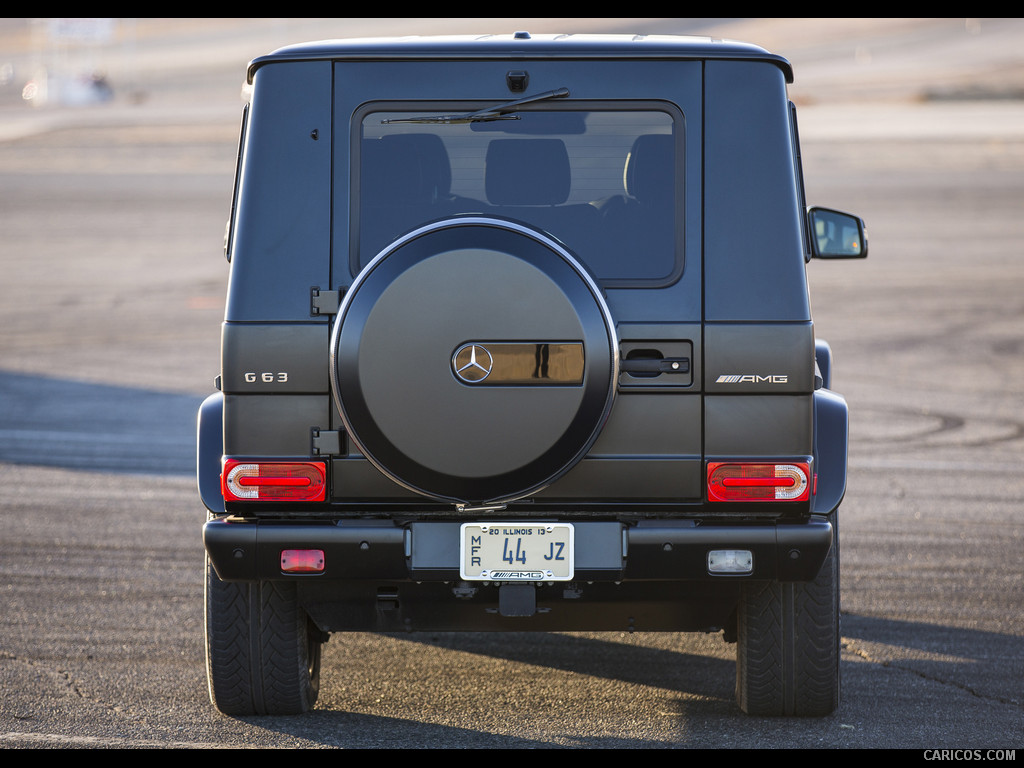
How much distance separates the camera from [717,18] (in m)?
103

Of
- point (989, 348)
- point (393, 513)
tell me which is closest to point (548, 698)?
point (393, 513)

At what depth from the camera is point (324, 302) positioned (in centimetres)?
403

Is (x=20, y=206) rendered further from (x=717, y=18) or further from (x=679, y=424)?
(x=717, y=18)

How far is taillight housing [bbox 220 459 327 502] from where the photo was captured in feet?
13.5

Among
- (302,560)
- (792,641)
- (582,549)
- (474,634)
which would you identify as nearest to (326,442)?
(302,560)

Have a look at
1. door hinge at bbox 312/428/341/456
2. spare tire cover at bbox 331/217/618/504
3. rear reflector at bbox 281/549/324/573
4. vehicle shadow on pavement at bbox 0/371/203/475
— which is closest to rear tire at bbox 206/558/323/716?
rear reflector at bbox 281/549/324/573

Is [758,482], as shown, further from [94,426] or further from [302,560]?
[94,426]

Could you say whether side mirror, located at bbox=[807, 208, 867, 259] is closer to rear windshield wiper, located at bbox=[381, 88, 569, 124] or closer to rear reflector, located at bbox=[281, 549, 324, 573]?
rear windshield wiper, located at bbox=[381, 88, 569, 124]

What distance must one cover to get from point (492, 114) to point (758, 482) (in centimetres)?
146

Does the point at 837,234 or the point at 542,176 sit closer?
the point at 542,176

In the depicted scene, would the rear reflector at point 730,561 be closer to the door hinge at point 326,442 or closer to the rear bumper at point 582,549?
the rear bumper at point 582,549

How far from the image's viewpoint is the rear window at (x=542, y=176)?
163 inches

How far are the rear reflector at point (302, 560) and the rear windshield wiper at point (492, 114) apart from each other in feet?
4.61

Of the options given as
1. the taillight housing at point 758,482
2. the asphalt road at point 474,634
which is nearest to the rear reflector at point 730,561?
the taillight housing at point 758,482
